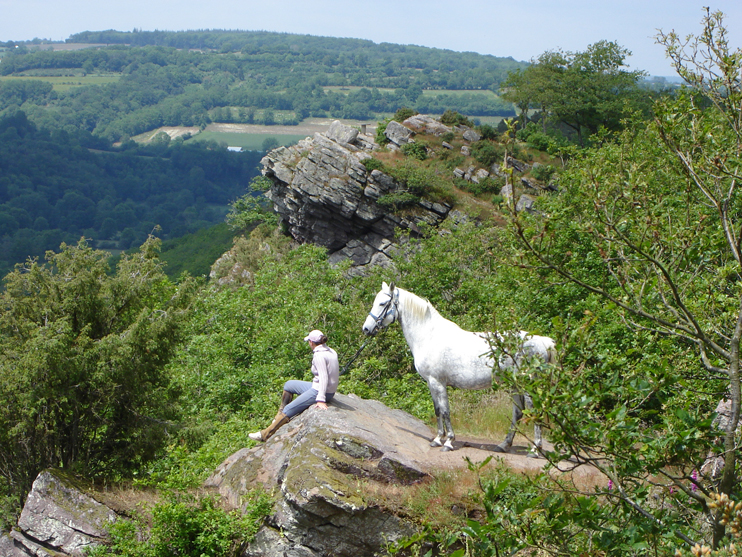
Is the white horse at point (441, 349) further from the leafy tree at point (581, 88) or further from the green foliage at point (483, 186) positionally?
the leafy tree at point (581, 88)

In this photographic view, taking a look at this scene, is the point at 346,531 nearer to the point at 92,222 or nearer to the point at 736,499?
the point at 736,499

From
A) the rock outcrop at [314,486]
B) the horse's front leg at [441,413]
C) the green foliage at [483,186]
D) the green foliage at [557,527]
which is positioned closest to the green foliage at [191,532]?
the rock outcrop at [314,486]

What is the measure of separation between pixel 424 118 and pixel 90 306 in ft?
168

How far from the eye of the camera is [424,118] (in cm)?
5966

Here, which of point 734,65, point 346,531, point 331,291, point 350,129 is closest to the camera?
point 734,65

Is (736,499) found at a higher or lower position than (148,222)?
higher

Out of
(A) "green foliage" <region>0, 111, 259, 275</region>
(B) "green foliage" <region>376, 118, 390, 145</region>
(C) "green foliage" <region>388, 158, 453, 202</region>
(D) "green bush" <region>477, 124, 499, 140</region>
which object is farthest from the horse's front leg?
(A) "green foliage" <region>0, 111, 259, 275</region>

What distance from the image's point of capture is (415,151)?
52.7 m

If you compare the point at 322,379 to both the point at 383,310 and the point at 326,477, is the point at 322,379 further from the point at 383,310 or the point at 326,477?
the point at 326,477

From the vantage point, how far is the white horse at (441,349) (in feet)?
29.2

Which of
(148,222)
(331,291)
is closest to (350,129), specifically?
(331,291)

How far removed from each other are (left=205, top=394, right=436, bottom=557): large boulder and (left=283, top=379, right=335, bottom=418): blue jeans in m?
0.26

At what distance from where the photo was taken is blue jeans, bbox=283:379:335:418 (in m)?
9.33

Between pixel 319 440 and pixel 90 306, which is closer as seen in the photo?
pixel 319 440
